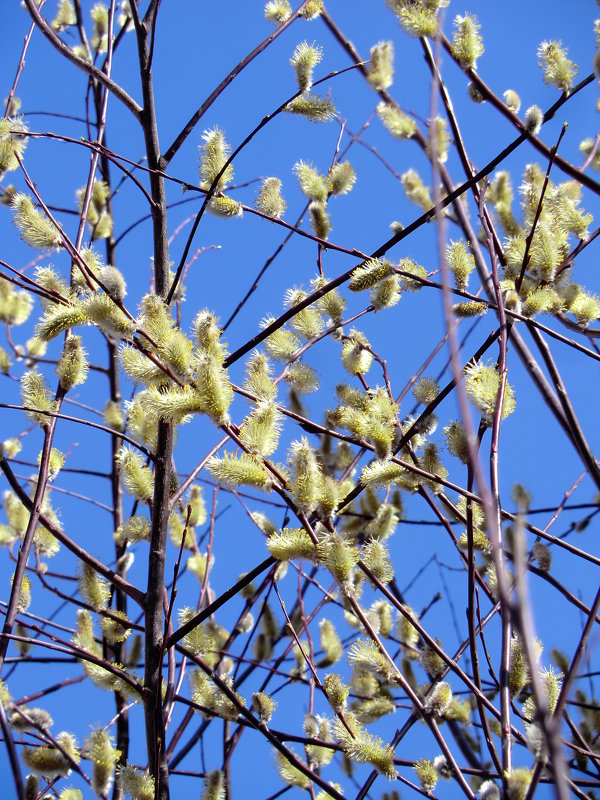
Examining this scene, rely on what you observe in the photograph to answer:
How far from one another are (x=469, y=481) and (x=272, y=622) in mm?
1237

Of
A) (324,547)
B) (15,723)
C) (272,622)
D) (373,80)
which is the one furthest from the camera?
(272,622)

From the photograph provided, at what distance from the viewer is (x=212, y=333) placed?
139 centimetres

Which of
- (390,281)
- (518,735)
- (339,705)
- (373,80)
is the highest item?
(373,80)

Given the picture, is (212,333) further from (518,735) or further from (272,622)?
(272,622)

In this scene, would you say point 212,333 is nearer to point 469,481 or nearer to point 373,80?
point 469,481

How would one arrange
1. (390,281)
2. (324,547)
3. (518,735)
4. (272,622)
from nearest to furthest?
(324,547) < (518,735) < (390,281) < (272,622)

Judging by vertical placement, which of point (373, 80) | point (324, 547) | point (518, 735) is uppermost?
point (373, 80)

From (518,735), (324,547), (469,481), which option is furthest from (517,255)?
(518,735)

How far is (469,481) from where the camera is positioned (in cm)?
158

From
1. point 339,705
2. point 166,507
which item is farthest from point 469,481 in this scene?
point 166,507

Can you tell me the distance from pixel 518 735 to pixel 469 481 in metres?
0.49

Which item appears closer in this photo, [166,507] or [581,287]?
[166,507]

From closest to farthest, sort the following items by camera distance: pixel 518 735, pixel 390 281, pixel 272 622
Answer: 1. pixel 518 735
2. pixel 390 281
3. pixel 272 622

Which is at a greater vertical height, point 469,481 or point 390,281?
point 390,281
